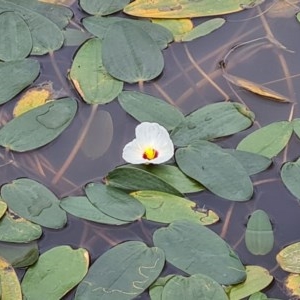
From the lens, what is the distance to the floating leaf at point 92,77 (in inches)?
60.8

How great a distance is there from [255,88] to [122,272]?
1.60ft

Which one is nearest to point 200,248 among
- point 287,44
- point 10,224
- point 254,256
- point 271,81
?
point 254,256

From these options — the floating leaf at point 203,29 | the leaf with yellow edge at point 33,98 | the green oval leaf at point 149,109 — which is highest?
the floating leaf at point 203,29

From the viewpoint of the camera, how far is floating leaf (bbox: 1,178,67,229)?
136cm

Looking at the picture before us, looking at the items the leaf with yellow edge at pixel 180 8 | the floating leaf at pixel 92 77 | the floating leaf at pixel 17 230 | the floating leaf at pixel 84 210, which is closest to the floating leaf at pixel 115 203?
the floating leaf at pixel 84 210

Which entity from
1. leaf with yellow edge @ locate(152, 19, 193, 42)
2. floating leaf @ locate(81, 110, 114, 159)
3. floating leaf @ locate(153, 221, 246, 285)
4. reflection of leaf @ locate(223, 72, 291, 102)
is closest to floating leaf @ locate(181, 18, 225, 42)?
leaf with yellow edge @ locate(152, 19, 193, 42)

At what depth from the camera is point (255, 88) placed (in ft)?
5.11

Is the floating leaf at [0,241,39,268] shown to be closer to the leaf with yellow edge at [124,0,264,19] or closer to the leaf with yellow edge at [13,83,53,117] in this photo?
the leaf with yellow edge at [13,83,53,117]

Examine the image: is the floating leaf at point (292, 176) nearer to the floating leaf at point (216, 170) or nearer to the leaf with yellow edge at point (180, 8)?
the floating leaf at point (216, 170)

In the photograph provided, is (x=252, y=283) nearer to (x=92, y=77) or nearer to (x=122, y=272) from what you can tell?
(x=122, y=272)

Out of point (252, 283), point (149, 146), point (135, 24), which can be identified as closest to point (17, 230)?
point (149, 146)

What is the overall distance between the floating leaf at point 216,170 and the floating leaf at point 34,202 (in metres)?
0.23

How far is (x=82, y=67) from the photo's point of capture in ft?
5.22

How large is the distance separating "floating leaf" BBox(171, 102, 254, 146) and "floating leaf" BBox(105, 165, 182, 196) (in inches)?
3.9
